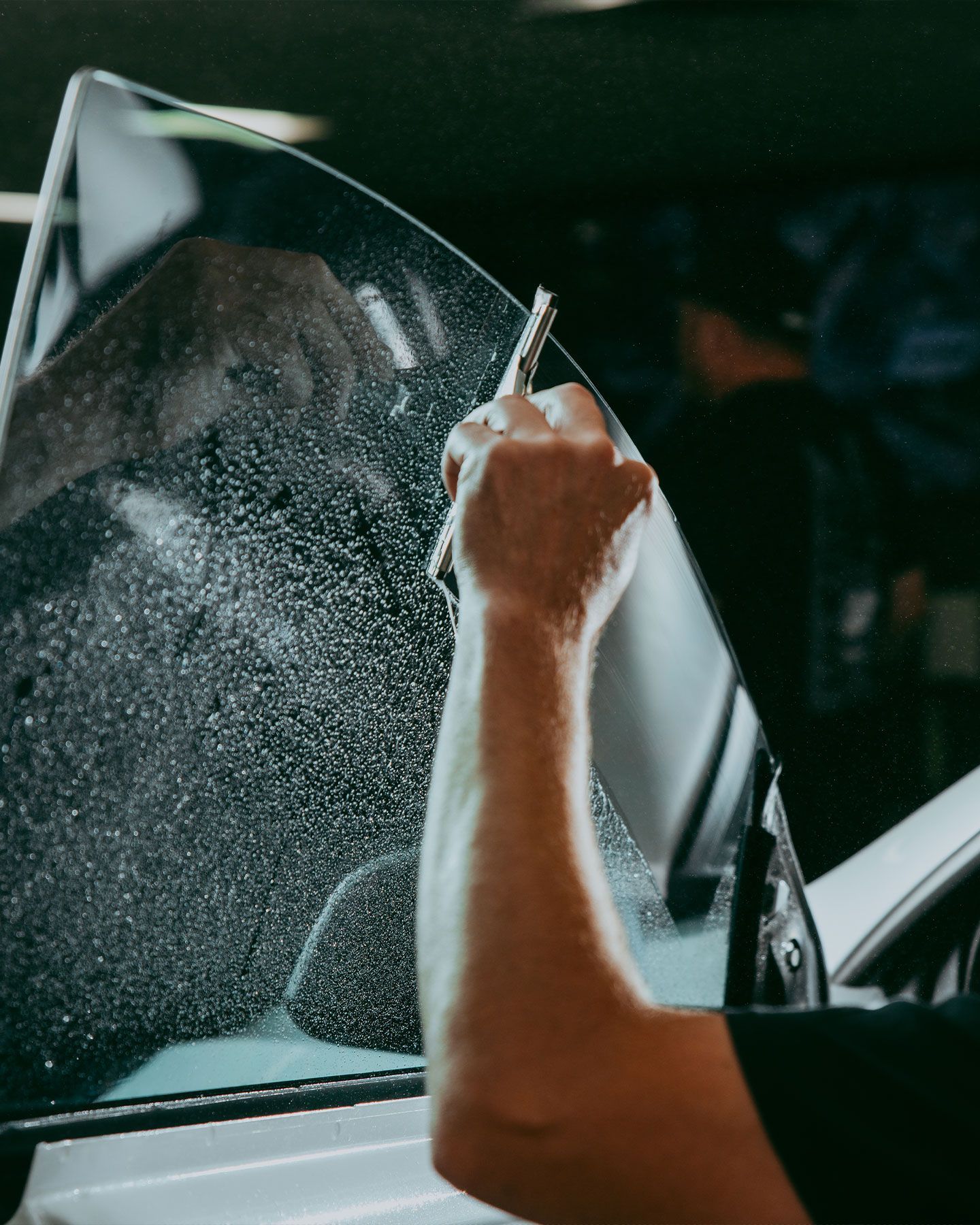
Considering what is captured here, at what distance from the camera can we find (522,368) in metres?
0.75

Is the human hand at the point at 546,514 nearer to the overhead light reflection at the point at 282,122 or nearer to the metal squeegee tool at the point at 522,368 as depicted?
the metal squeegee tool at the point at 522,368

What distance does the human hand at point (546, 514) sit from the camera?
0.59m

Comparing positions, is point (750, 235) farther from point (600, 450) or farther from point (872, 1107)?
point (872, 1107)

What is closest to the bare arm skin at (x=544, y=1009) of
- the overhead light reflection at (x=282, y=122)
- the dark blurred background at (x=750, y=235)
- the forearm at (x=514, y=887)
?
the forearm at (x=514, y=887)

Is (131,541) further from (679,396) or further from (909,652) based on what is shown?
(909,652)

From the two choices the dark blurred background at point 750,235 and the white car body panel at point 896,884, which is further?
the white car body panel at point 896,884

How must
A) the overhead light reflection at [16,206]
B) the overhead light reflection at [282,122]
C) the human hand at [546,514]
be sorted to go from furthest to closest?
the overhead light reflection at [282,122]
the overhead light reflection at [16,206]
the human hand at [546,514]

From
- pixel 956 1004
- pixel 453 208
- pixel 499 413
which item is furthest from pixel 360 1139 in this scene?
pixel 453 208

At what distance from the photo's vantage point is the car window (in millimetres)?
570

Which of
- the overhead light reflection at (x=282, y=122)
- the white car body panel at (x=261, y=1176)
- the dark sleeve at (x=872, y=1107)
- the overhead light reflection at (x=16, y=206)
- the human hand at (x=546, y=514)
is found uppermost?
the overhead light reflection at (x=282, y=122)

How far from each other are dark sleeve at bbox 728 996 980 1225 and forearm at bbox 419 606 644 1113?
9 cm

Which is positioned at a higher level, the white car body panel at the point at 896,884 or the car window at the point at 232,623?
the car window at the point at 232,623

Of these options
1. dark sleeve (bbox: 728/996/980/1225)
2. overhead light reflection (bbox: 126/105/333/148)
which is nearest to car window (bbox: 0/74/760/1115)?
overhead light reflection (bbox: 126/105/333/148)

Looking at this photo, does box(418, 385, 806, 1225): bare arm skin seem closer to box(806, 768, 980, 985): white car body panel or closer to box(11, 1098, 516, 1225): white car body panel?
box(11, 1098, 516, 1225): white car body panel
